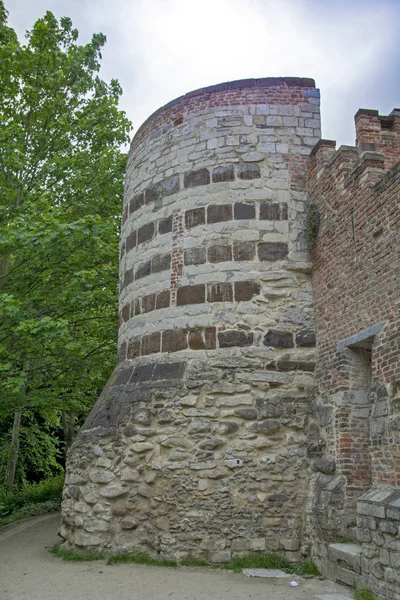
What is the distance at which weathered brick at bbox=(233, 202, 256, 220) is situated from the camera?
8.79 metres

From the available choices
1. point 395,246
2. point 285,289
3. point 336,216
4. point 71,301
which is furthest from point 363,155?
point 71,301

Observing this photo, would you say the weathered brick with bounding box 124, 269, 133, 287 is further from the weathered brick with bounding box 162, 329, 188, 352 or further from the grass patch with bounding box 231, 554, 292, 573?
the grass patch with bounding box 231, 554, 292, 573

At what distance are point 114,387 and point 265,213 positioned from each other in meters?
3.76

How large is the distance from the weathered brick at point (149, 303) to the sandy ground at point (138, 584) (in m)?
3.82

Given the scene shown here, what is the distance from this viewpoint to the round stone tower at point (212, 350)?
25.1ft

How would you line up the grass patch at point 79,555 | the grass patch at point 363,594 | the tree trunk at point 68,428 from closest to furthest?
the grass patch at point 363,594 → the grass patch at point 79,555 → the tree trunk at point 68,428

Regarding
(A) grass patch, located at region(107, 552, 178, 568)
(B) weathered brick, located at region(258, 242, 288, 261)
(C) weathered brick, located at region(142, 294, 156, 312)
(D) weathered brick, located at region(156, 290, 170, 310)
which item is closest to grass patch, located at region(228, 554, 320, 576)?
(A) grass patch, located at region(107, 552, 178, 568)

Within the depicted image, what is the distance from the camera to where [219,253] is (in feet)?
28.6

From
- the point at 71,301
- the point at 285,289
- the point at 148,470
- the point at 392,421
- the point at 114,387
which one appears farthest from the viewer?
the point at 71,301

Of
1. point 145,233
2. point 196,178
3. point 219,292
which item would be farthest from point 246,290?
point 145,233

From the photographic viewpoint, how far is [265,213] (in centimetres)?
879

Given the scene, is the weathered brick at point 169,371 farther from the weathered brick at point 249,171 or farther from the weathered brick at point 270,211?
the weathered brick at point 249,171

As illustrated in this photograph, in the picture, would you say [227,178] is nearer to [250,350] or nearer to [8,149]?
[250,350]

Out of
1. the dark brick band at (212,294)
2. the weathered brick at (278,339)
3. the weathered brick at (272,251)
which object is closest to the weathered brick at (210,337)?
Result: the dark brick band at (212,294)
